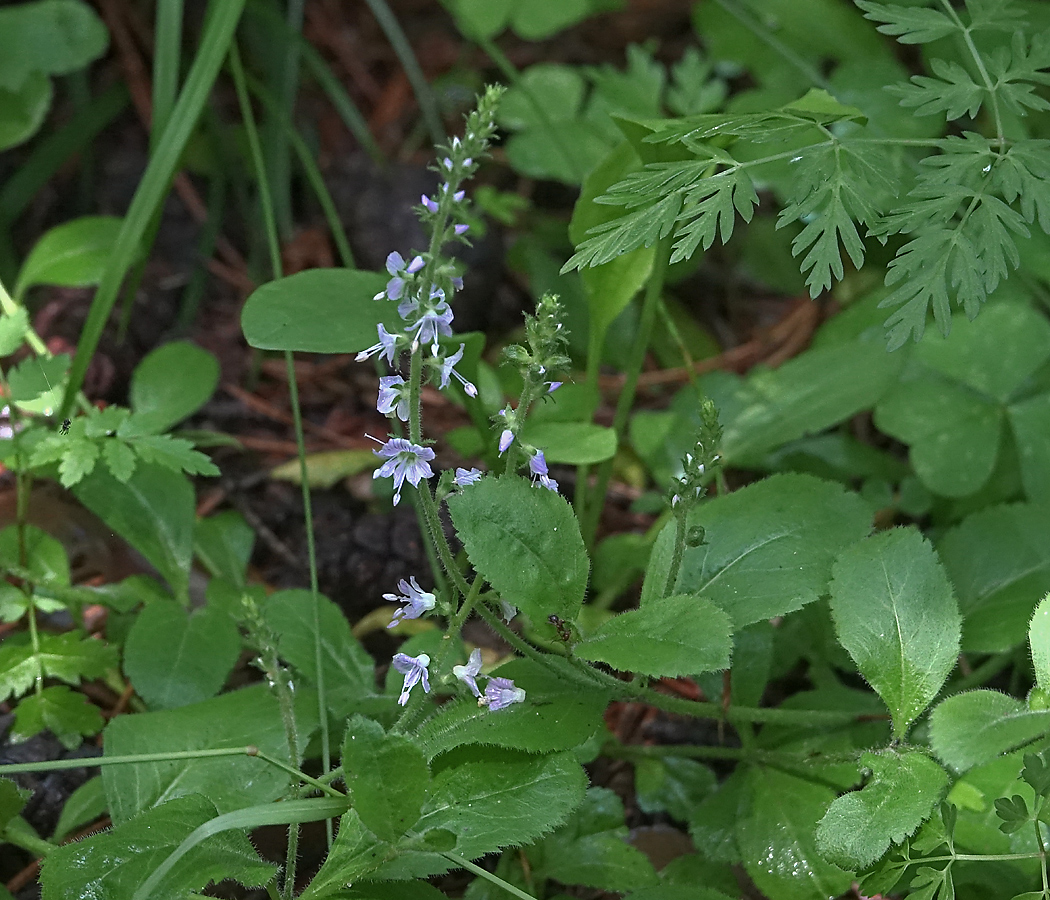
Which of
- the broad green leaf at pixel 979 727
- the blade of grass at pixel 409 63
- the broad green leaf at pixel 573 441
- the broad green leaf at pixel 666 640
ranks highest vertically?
the blade of grass at pixel 409 63

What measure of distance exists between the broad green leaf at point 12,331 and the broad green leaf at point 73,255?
1.68ft

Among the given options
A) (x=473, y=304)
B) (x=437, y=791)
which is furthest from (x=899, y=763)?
(x=473, y=304)

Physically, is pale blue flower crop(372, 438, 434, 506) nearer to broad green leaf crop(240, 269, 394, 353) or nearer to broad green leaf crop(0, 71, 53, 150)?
broad green leaf crop(240, 269, 394, 353)

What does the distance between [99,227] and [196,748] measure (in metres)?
1.53

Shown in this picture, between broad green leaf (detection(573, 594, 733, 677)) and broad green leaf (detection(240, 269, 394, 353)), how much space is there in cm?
64

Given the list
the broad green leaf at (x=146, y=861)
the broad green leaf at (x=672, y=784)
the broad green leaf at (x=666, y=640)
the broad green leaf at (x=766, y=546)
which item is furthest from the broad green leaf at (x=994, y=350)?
the broad green leaf at (x=146, y=861)

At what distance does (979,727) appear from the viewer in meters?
1.31

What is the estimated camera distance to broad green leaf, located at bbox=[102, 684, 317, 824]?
5.16 ft

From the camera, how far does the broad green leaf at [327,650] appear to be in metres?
1.74

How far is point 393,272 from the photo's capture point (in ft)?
4.58

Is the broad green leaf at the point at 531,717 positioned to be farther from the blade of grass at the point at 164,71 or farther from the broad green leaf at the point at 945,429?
the blade of grass at the point at 164,71

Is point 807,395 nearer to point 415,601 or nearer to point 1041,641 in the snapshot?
point 1041,641

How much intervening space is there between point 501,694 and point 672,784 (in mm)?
631

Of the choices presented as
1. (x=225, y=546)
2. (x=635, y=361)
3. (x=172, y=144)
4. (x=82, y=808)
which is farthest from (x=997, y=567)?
(x=172, y=144)
